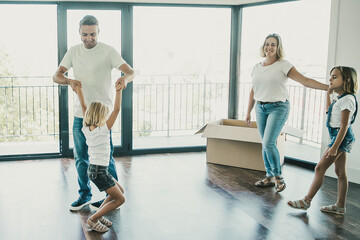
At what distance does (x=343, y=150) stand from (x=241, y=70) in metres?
2.45

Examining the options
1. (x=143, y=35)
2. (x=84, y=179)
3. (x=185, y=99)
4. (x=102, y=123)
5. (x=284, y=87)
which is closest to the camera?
(x=102, y=123)

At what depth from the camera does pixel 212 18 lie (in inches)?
203

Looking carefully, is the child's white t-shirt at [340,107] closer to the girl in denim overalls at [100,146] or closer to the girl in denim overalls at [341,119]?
the girl in denim overalls at [341,119]

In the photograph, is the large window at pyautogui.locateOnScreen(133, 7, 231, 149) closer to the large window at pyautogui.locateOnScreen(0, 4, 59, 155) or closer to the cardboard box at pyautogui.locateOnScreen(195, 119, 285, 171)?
the cardboard box at pyautogui.locateOnScreen(195, 119, 285, 171)

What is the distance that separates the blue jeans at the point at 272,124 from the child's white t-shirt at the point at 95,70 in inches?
53.2

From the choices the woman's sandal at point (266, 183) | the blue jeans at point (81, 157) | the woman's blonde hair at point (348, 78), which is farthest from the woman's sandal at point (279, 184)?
the blue jeans at point (81, 157)

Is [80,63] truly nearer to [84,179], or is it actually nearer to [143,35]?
[84,179]

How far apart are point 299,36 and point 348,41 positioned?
115 cm

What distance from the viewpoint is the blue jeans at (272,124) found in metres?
3.50

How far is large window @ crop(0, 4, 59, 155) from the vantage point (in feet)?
15.1

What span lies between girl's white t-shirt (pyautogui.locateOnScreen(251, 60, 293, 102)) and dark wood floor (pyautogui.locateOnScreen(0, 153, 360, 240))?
0.83 m

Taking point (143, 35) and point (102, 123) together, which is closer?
point (102, 123)

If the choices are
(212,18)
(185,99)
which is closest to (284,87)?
(212,18)

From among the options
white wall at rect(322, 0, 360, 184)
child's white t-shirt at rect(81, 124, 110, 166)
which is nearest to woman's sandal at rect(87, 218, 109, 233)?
child's white t-shirt at rect(81, 124, 110, 166)
